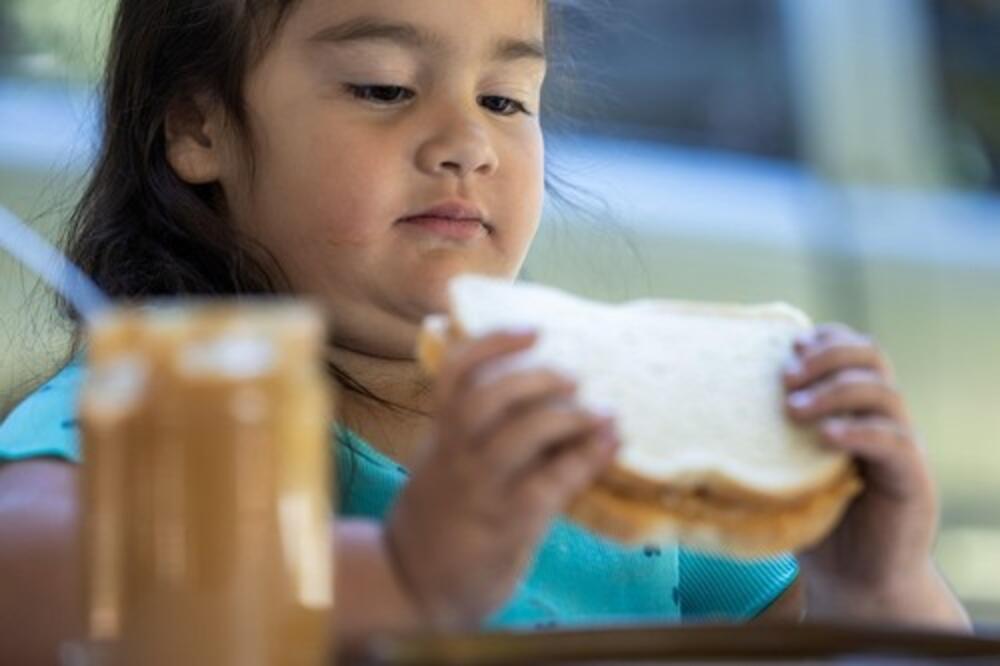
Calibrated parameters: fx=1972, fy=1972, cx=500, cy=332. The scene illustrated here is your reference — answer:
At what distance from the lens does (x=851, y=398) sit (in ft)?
3.06

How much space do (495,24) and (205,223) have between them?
261 mm

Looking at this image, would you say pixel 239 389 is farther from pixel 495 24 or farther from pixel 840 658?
pixel 495 24

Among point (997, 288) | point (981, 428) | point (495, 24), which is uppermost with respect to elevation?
point (495, 24)

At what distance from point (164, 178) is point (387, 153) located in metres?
0.23

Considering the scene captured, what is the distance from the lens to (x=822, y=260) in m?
3.76

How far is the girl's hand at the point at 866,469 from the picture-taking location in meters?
0.94

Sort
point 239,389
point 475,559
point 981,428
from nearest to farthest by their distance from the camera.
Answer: point 239,389 → point 475,559 → point 981,428

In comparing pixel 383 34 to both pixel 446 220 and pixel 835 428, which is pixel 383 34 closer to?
pixel 446 220

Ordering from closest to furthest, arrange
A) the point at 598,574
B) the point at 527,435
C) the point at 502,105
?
1. the point at 527,435
2. the point at 598,574
3. the point at 502,105

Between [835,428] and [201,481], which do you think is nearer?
[201,481]

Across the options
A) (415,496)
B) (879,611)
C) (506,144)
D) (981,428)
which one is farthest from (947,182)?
(415,496)

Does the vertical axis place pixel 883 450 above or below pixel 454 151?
below

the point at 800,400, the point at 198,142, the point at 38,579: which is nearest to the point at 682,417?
the point at 800,400

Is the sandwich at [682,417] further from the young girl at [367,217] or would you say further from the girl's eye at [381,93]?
the girl's eye at [381,93]
